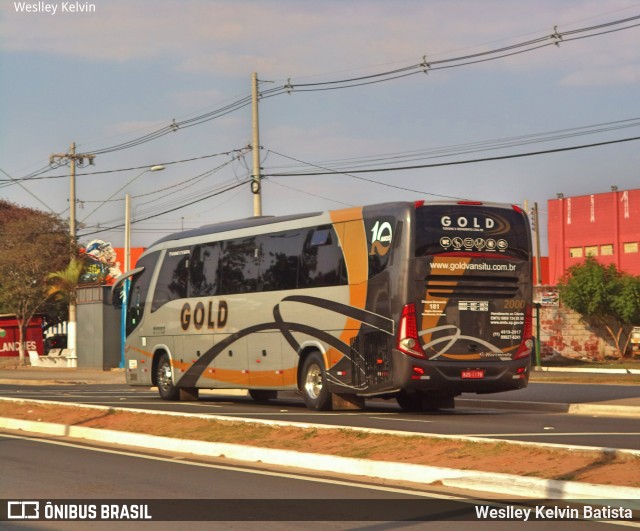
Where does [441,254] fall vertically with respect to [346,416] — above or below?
above

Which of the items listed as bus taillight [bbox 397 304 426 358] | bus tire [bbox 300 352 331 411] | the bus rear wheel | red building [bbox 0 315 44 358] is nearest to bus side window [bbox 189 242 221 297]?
bus tire [bbox 300 352 331 411]

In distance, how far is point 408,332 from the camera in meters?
19.4

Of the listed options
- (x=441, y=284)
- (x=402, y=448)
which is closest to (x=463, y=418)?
(x=441, y=284)

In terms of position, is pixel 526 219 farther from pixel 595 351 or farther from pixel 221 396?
pixel 595 351

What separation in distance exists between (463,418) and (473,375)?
0.81m

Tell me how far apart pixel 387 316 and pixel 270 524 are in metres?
10.7

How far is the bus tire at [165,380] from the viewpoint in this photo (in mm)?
26328

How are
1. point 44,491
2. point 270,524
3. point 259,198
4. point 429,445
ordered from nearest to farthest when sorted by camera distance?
1. point 270,524
2. point 44,491
3. point 429,445
4. point 259,198

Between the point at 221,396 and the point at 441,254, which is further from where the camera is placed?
the point at 221,396

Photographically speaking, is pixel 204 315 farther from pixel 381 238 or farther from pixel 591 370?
pixel 591 370

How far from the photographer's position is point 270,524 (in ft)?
30.2

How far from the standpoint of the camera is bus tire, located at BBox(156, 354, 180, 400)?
86.4 ft

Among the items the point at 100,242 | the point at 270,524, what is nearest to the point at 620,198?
the point at 100,242

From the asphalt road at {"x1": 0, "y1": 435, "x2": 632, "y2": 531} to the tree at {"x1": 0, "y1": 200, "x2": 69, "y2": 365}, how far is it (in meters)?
43.6
